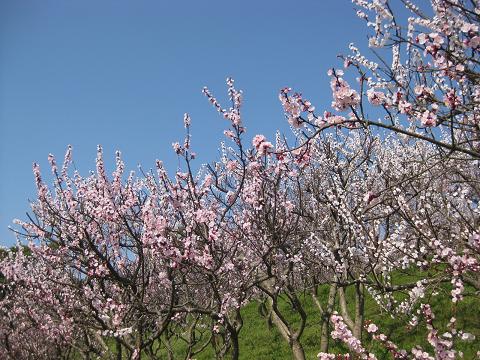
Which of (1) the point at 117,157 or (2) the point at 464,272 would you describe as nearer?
(2) the point at 464,272

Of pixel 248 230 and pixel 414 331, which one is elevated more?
pixel 248 230

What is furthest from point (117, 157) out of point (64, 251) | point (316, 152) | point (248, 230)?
point (316, 152)

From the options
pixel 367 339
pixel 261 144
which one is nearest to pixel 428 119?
pixel 261 144

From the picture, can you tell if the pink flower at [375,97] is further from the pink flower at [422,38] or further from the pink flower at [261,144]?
the pink flower at [261,144]

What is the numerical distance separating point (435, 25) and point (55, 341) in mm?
10801

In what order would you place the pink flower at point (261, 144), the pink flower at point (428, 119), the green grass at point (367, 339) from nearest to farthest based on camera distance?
the pink flower at point (428, 119)
the pink flower at point (261, 144)
the green grass at point (367, 339)

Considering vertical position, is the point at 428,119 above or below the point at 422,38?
below

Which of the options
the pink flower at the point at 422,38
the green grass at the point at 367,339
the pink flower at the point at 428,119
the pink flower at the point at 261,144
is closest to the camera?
the pink flower at the point at 428,119

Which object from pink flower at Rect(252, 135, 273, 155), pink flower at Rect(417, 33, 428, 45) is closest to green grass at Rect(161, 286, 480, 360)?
pink flower at Rect(252, 135, 273, 155)

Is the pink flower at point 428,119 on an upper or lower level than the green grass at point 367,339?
upper

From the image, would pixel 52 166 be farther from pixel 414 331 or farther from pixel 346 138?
pixel 414 331

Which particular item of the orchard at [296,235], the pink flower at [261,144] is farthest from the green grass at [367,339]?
the pink flower at [261,144]

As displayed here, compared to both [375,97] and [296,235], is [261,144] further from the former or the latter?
[296,235]

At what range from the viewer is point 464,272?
4.21m
